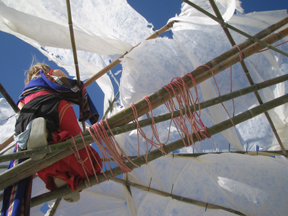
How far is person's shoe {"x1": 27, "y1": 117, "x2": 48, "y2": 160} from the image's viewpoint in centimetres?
130

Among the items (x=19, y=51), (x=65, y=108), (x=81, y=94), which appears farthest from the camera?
(x=19, y=51)

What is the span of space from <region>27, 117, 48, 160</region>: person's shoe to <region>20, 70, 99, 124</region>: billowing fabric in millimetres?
372

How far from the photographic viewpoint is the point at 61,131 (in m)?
1.47

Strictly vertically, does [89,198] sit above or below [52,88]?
below

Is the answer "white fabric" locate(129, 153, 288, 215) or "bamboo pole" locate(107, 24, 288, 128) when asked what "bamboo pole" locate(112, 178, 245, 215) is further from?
"bamboo pole" locate(107, 24, 288, 128)

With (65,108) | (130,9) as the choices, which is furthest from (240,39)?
(65,108)

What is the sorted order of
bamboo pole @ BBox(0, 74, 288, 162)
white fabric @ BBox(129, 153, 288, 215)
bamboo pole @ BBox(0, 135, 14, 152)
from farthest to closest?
bamboo pole @ BBox(0, 135, 14, 152), white fabric @ BBox(129, 153, 288, 215), bamboo pole @ BBox(0, 74, 288, 162)

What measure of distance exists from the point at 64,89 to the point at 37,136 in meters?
0.45

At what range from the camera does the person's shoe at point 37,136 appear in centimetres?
130

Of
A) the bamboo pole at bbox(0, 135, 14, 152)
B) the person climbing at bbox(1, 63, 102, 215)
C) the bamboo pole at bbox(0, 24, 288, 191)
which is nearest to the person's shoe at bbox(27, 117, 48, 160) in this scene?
the person climbing at bbox(1, 63, 102, 215)

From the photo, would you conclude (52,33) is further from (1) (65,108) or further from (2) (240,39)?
(2) (240,39)

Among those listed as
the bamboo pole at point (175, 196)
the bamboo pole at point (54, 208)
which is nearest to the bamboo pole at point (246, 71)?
the bamboo pole at point (175, 196)

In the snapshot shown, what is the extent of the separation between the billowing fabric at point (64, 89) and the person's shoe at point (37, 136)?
37cm

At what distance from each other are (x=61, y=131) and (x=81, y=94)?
1.38 feet
